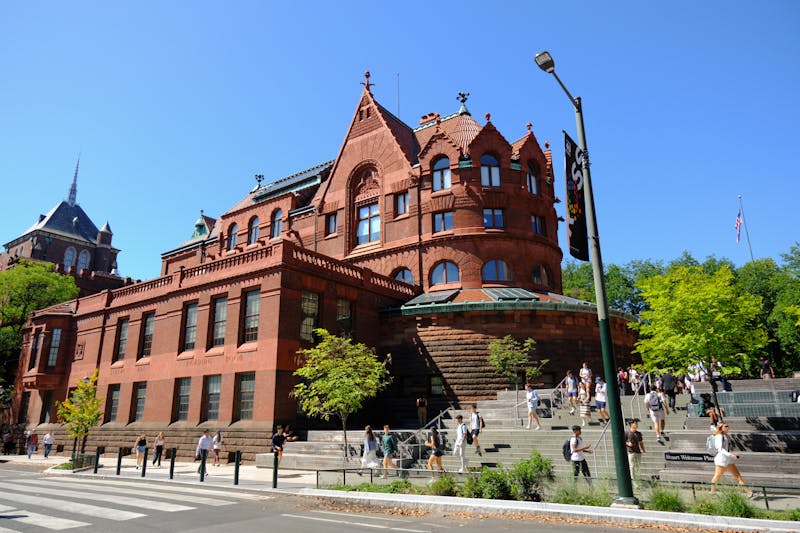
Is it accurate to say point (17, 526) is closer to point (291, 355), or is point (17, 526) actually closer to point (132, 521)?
point (132, 521)

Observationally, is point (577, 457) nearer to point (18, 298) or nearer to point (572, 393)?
point (572, 393)

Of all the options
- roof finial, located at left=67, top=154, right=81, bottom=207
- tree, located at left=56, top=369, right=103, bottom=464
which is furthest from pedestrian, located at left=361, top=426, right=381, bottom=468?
roof finial, located at left=67, top=154, right=81, bottom=207

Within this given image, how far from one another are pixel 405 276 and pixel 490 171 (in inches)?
348

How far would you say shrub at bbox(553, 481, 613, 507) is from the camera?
10938 millimetres

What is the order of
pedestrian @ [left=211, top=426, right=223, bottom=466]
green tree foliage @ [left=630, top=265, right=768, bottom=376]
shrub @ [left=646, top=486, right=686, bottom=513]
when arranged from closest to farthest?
shrub @ [left=646, top=486, right=686, bottom=513], green tree foliage @ [left=630, top=265, right=768, bottom=376], pedestrian @ [left=211, top=426, right=223, bottom=466]

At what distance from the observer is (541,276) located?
1367 inches

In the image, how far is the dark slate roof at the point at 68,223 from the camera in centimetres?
8417

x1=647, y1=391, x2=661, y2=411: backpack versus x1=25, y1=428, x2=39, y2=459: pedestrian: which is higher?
x1=647, y1=391, x2=661, y2=411: backpack

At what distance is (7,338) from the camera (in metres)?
46.6

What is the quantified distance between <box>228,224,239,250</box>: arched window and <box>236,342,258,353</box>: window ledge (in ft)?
64.9

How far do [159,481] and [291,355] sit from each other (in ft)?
25.4

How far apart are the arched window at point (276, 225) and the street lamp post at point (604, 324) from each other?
31729mm

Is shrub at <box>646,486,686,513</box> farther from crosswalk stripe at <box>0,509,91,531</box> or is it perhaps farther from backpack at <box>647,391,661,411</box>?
crosswalk stripe at <box>0,509,91,531</box>

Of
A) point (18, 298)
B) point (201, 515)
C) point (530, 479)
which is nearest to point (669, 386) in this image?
point (530, 479)
